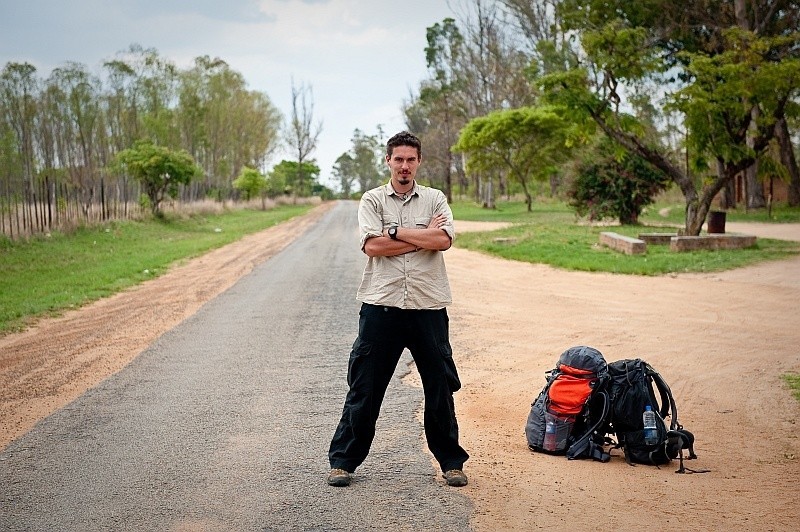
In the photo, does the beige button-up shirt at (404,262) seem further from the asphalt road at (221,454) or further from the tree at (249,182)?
the tree at (249,182)

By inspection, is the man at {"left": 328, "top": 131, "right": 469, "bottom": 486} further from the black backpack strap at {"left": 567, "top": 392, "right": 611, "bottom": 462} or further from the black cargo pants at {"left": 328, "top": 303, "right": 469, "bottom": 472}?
the black backpack strap at {"left": 567, "top": 392, "right": 611, "bottom": 462}

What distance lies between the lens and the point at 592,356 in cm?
573

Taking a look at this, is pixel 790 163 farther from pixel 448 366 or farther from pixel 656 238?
pixel 448 366

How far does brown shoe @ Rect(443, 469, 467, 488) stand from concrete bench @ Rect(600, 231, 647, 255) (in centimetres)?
1498

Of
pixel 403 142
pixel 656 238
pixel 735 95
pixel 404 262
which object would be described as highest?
pixel 735 95

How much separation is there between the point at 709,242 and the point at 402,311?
16185mm

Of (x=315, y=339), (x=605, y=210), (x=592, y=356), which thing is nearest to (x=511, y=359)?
(x=315, y=339)

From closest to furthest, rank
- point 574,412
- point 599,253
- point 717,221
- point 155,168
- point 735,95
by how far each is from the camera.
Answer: point 574,412 → point 599,253 → point 735,95 → point 717,221 → point 155,168

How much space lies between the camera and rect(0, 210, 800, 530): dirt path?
4.67 metres

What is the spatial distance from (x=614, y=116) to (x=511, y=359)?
15.3 m

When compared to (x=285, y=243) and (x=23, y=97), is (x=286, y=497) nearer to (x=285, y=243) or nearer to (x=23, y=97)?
(x=285, y=243)

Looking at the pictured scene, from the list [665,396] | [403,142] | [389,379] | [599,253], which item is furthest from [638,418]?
[599,253]

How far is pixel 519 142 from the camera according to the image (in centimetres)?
4484

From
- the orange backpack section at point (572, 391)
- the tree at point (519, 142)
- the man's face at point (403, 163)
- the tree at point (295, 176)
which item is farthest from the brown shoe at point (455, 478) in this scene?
the tree at point (295, 176)
